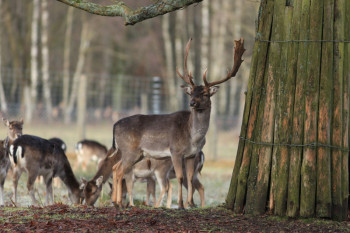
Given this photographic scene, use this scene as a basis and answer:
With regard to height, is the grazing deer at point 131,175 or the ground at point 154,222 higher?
the grazing deer at point 131,175

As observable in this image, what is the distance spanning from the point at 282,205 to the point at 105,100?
716 inches

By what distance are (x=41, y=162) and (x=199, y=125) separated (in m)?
2.89

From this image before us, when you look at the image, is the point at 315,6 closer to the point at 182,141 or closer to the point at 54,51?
the point at 182,141

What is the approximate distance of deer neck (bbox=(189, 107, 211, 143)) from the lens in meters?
10.1

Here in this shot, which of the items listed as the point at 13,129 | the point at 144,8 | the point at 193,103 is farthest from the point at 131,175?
the point at 144,8

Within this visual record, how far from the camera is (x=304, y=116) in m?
7.69

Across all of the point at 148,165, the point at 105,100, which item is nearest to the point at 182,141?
the point at 148,165

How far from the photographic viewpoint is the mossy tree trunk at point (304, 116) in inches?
300

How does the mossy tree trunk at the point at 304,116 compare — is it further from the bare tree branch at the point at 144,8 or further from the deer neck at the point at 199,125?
the deer neck at the point at 199,125

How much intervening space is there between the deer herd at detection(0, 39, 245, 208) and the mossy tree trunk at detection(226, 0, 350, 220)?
1348mm

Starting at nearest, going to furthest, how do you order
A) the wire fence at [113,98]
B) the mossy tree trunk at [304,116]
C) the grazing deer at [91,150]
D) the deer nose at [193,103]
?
the mossy tree trunk at [304,116] < the deer nose at [193,103] < the grazing deer at [91,150] < the wire fence at [113,98]

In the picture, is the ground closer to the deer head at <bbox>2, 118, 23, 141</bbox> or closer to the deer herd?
the deer herd

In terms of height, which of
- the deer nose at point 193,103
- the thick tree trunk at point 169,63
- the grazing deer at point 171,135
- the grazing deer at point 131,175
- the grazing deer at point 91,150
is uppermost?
the thick tree trunk at point 169,63

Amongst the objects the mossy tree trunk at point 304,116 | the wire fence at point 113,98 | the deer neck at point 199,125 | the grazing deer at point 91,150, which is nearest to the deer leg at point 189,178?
the deer neck at point 199,125
